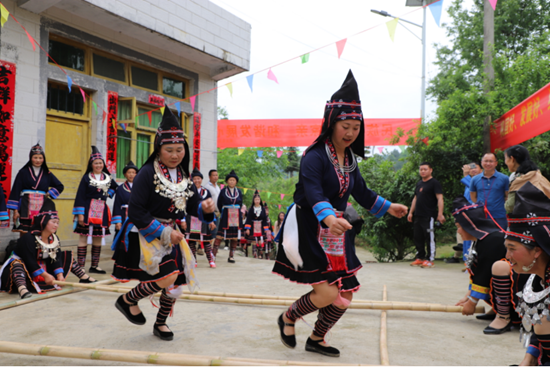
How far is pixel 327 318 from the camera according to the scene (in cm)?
293

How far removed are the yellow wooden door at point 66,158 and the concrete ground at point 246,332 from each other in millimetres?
3155

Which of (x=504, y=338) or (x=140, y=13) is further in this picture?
(x=140, y=13)

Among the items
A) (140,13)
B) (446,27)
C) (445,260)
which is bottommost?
(445,260)

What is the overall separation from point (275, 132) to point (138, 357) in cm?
1241

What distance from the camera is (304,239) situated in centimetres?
279

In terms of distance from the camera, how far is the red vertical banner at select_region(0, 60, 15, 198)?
260 inches

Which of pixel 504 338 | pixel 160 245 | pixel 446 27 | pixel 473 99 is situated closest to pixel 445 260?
pixel 473 99

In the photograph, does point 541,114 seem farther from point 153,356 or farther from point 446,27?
point 446,27

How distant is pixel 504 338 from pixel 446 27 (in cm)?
1874

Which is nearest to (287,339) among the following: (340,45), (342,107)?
(342,107)

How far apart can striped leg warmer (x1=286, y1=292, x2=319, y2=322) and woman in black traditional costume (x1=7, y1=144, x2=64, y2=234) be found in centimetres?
471

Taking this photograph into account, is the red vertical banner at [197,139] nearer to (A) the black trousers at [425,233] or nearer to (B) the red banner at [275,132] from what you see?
(B) the red banner at [275,132]

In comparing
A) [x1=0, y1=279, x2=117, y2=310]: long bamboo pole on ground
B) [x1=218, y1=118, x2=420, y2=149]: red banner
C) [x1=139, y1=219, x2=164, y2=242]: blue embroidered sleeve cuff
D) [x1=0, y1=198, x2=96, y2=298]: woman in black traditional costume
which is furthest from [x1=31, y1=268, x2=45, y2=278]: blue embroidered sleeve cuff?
[x1=218, y1=118, x2=420, y2=149]: red banner

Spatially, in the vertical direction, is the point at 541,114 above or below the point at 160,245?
above
